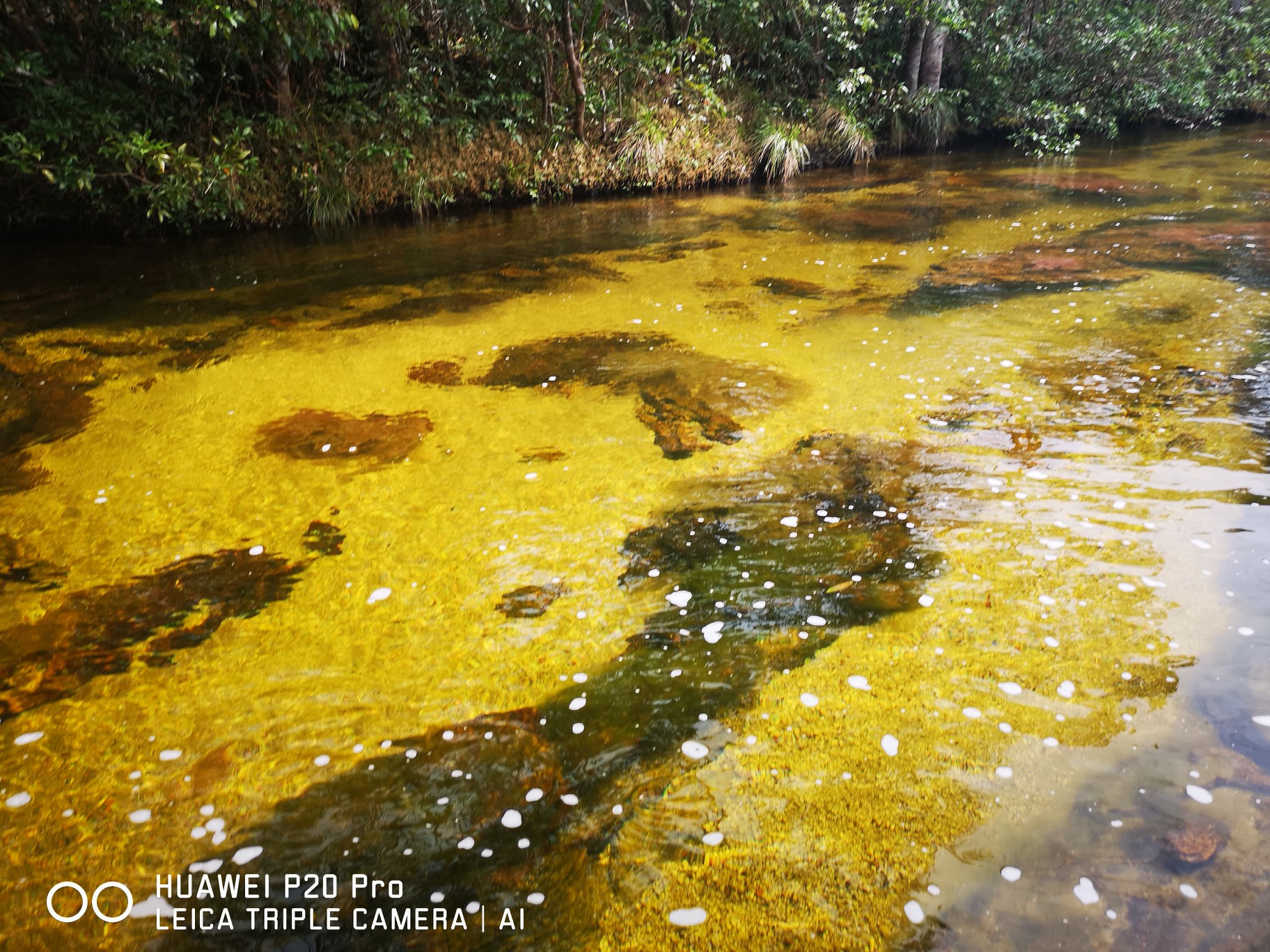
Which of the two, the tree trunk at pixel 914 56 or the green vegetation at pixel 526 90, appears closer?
the green vegetation at pixel 526 90

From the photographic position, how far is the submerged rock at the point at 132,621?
2.92 m

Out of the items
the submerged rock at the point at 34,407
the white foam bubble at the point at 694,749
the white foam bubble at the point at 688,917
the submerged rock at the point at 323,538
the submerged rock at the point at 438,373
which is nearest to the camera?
the white foam bubble at the point at 688,917

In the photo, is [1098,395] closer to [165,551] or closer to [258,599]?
[258,599]

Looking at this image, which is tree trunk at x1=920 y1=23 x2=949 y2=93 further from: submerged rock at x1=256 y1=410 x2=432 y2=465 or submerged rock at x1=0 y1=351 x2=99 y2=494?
submerged rock at x1=0 y1=351 x2=99 y2=494

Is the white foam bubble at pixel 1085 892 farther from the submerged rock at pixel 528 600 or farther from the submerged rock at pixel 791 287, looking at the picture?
the submerged rock at pixel 791 287

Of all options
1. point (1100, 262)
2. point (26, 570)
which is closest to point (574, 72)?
point (1100, 262)

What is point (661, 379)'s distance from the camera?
5.45m

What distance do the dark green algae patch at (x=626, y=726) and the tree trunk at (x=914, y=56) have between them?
13.9 metres

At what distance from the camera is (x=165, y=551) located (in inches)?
143

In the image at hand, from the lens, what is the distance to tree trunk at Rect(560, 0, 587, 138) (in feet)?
33.6

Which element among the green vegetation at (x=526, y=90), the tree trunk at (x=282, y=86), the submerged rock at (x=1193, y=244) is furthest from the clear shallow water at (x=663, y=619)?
the tree trunk at (x=282, y=86)

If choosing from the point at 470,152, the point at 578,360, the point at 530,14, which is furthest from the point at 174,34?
the point at 578,360

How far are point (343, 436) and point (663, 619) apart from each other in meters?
2.58

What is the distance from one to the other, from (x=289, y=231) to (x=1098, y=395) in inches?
357
